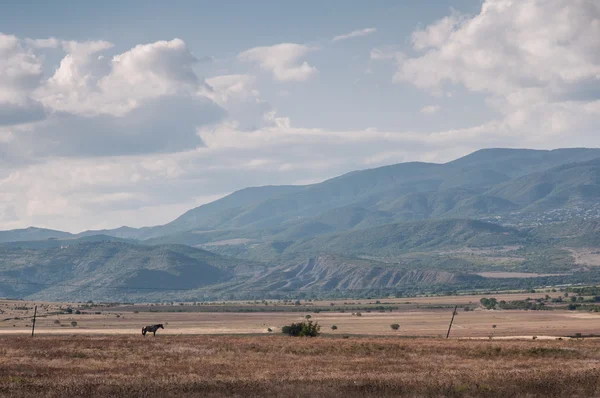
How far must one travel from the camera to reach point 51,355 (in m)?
52.8

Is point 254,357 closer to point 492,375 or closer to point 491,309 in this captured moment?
point 492,375

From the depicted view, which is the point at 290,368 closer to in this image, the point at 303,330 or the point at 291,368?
the point at 291,368

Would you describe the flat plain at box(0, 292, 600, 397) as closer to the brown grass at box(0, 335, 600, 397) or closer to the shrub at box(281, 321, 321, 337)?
the brown grass at box(0, 335, 600, 397)

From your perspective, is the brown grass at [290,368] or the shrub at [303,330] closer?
the brown grass at [290,368]

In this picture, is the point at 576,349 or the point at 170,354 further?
the point at 576,349

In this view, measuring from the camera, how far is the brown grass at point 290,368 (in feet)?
126

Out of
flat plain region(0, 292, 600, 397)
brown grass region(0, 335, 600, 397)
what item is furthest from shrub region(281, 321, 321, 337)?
brown grass region(0, 335, 600, 397)

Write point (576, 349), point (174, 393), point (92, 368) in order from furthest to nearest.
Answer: point (576, 349), point (92, 368), point (174, 393)

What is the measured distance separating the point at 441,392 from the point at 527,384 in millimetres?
5105

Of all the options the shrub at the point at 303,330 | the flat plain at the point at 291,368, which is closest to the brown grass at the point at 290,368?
the flat plain at the point at 291,368

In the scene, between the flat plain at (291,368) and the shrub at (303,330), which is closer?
the flat plain at (291,368)

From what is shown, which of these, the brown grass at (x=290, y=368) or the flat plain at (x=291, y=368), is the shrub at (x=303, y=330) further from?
the brown grass at (x=290, y=368)

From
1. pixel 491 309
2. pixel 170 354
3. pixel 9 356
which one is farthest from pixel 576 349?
pixel 491 309

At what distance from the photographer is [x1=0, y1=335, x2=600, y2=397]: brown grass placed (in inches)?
1507
